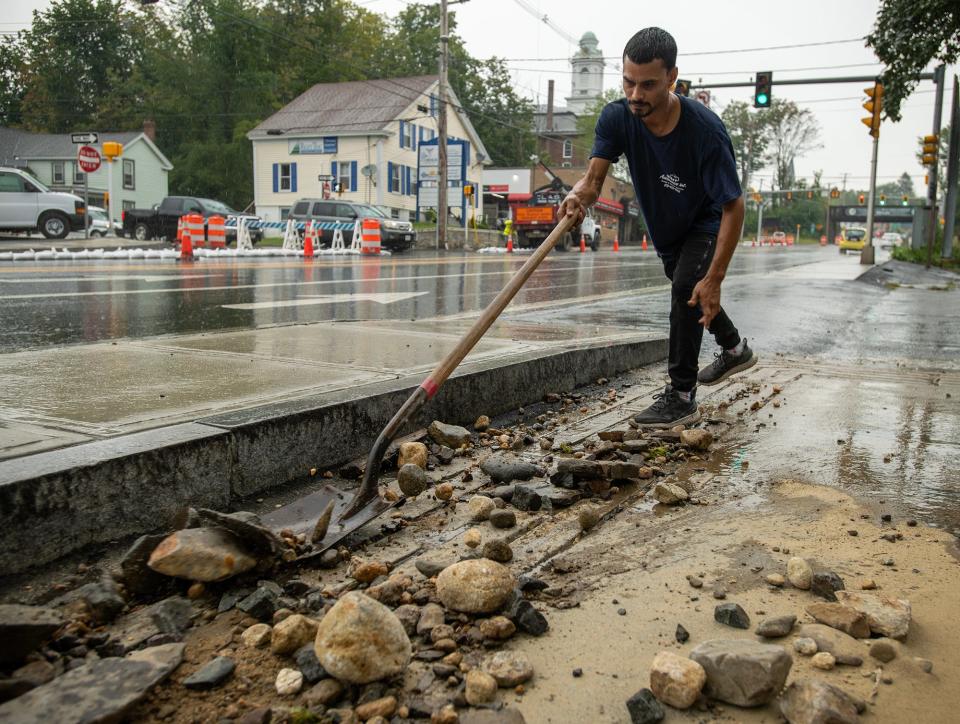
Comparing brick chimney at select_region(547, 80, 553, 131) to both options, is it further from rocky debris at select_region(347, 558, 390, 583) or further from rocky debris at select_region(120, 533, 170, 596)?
rocky debris at select_region(120, 533, 170, 596)

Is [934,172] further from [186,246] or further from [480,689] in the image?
[480,689]

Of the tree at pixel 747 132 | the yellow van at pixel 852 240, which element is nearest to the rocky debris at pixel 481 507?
the yellow van at pixel 852 240

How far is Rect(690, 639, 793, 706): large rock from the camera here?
1677 mm

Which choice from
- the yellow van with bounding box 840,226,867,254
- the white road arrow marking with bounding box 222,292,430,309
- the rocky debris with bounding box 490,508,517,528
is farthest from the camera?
the yellow van with bounding box 840,226,867,254

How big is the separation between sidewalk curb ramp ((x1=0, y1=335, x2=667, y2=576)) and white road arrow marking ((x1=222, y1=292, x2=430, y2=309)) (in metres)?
4.61

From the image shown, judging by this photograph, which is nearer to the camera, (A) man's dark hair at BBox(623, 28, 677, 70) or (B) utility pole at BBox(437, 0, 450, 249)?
(A) man's dark hair at BBox(623, 28, 677, 70)

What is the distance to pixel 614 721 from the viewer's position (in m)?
1.63

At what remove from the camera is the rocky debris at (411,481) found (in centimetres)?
292

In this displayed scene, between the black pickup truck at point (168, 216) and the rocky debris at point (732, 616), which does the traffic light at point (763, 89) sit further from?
the rocky debris at point (732, 616)

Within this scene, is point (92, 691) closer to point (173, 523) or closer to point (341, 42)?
point (173, 523)

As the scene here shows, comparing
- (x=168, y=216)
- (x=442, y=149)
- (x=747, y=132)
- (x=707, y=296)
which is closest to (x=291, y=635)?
(x=707, y=296)

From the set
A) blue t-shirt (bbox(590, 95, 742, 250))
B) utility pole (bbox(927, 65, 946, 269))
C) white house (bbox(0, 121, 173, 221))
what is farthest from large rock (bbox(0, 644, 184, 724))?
white house (bbox(0, 121, 173, 221))

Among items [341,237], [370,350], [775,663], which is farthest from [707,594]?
[341,237]

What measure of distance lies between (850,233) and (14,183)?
61470 mm
